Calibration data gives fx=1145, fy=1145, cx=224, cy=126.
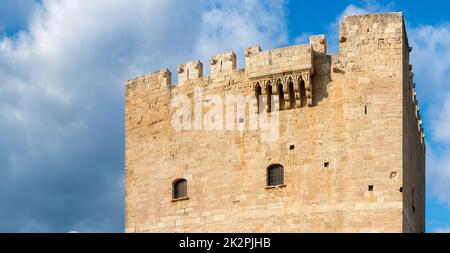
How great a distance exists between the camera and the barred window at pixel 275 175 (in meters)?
27.5

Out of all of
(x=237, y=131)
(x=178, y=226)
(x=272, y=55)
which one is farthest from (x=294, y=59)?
(x=178, y=226)

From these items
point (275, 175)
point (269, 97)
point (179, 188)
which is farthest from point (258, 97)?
point (179, 188)

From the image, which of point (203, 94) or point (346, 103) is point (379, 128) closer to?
point (346, 103)

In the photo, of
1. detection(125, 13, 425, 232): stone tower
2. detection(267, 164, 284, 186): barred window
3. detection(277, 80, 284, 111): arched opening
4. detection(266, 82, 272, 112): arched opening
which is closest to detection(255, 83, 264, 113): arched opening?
detection(125, 13, 425, 232): stone tower

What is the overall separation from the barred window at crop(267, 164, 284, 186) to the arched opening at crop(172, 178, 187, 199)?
2.51 m

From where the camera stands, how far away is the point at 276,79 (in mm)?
27734

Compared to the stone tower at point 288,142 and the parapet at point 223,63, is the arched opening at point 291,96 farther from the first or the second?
the parapet at point 223,63

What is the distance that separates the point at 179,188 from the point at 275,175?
113 inches

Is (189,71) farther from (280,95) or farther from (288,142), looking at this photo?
(288,142)

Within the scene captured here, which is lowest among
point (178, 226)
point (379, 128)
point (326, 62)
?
point (178, 226)

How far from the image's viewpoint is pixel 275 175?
27.6 meters

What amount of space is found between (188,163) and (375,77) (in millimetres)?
5378

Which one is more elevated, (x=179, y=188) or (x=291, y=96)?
A: (x=291, y=96)

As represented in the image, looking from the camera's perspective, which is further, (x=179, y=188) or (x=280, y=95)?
(x=179, y=188)
